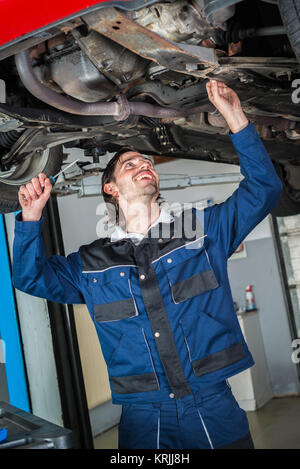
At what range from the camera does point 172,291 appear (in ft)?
5.71

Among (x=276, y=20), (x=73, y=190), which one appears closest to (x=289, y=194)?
(x=73, y=190)

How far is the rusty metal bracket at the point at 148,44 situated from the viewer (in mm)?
1271

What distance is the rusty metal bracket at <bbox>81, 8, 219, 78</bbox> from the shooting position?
1.27 meters

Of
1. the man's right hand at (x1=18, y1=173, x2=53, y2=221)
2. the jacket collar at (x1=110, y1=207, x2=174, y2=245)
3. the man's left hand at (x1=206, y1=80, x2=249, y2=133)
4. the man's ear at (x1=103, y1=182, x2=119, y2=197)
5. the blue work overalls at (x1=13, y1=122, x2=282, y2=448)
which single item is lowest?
the blue work overalls at (x1=13, y1=122, x2=282, y2=448)

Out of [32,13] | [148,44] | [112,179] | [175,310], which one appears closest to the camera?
[32,13]

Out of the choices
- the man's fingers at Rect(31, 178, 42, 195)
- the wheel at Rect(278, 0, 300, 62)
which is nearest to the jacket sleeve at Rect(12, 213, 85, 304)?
the man's fingers at Rect(31, 178, 42, 195)

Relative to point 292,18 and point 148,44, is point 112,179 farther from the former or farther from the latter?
point 292,18

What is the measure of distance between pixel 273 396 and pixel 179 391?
4.22 meters

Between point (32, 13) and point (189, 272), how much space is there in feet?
3.13

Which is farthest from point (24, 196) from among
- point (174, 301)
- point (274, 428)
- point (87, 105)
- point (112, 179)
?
point (274, 428)

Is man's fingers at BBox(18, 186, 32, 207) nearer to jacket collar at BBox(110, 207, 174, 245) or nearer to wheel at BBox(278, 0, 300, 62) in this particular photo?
jacket collar at BBox(110, 207, 174, 245)

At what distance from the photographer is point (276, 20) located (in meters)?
1.99

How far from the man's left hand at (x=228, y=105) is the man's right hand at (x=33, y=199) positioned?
2.12 ft

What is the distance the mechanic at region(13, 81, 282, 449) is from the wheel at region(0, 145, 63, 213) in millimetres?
475
